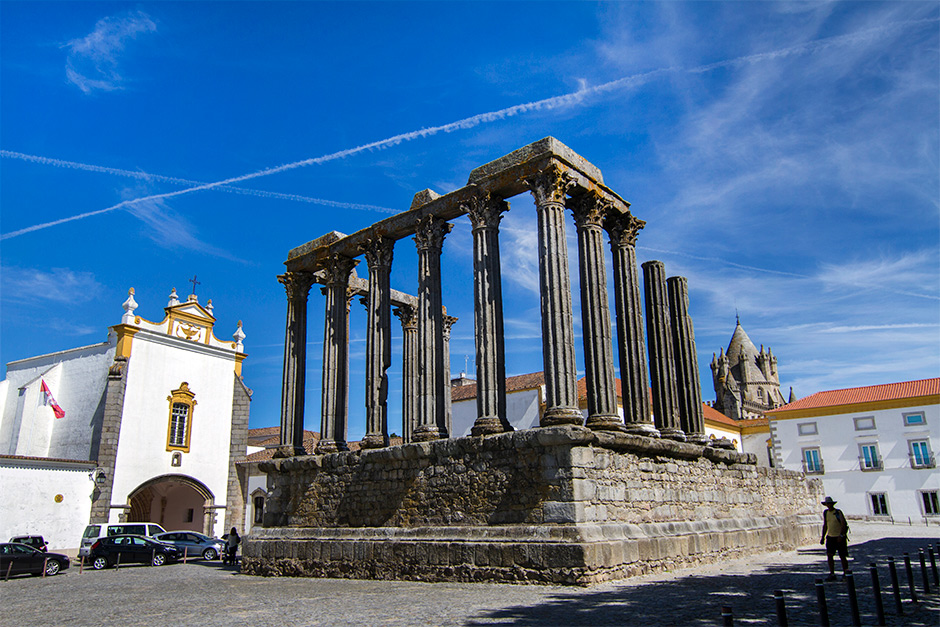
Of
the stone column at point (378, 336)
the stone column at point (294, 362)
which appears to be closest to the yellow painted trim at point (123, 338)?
the stone column at point (294, 362)

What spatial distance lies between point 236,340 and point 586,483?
976 inches

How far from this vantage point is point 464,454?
43.2ft

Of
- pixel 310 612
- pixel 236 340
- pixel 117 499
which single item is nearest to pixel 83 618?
pixel 310 612

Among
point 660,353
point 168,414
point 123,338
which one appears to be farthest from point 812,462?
point 123,338

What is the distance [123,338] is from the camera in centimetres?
2739

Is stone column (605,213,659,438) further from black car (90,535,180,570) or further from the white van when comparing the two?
the white van

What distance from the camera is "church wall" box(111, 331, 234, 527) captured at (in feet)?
88.4

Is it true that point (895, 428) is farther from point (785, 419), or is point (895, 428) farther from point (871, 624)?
point (871, 624)

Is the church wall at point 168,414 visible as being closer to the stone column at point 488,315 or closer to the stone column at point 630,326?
the stone column at point 488,315

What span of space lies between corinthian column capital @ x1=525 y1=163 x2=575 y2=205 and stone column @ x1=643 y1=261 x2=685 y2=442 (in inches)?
176

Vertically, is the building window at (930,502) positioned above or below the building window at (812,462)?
below

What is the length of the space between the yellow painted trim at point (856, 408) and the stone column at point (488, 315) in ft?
107

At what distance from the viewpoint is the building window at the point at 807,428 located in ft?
132

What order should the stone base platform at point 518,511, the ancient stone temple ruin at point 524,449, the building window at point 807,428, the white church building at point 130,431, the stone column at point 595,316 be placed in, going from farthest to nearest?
1. the building window at point 807,428
2. the white church building at point 130,431
3. the stone column at point 595,316
4. the ancient stone temple ruin at point 524,449
5. the stone base platform at point 518,511
